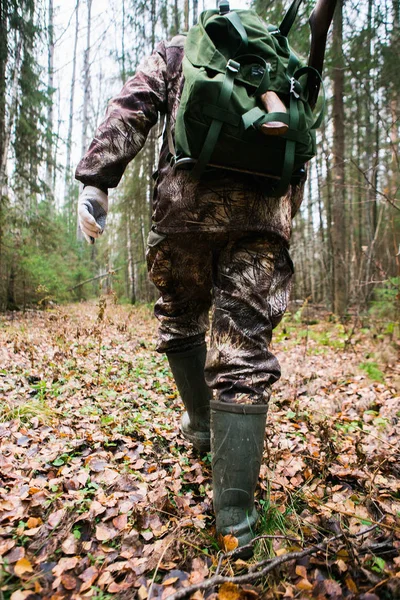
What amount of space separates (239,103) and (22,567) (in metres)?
1.65

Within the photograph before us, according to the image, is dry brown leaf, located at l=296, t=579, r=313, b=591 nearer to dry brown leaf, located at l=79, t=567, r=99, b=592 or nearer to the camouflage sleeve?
dry brown leaf, located at l=79, t=567, r=99, b=592

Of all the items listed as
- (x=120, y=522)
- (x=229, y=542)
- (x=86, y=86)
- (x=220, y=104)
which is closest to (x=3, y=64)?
(x=220, y=104)

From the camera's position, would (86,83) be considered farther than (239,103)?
Yes

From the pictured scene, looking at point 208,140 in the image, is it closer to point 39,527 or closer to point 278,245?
point 278,245

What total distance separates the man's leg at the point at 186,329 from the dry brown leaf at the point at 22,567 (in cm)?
99

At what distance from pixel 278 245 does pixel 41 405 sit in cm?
205

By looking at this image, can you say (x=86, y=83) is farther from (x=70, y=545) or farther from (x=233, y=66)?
(x=70, y=545)

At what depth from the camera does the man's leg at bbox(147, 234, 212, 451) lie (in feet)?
5.74

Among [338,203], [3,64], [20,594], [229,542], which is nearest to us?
[20,594]

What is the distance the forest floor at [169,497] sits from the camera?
1.15 meters

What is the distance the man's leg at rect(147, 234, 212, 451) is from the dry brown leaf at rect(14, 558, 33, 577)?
0.99 meters

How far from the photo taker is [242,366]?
137cm

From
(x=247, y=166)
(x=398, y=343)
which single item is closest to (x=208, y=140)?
(x=247, y=166)

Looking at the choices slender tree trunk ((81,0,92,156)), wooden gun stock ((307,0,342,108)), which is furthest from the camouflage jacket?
slender tree trunk ((81,0,92,156))
